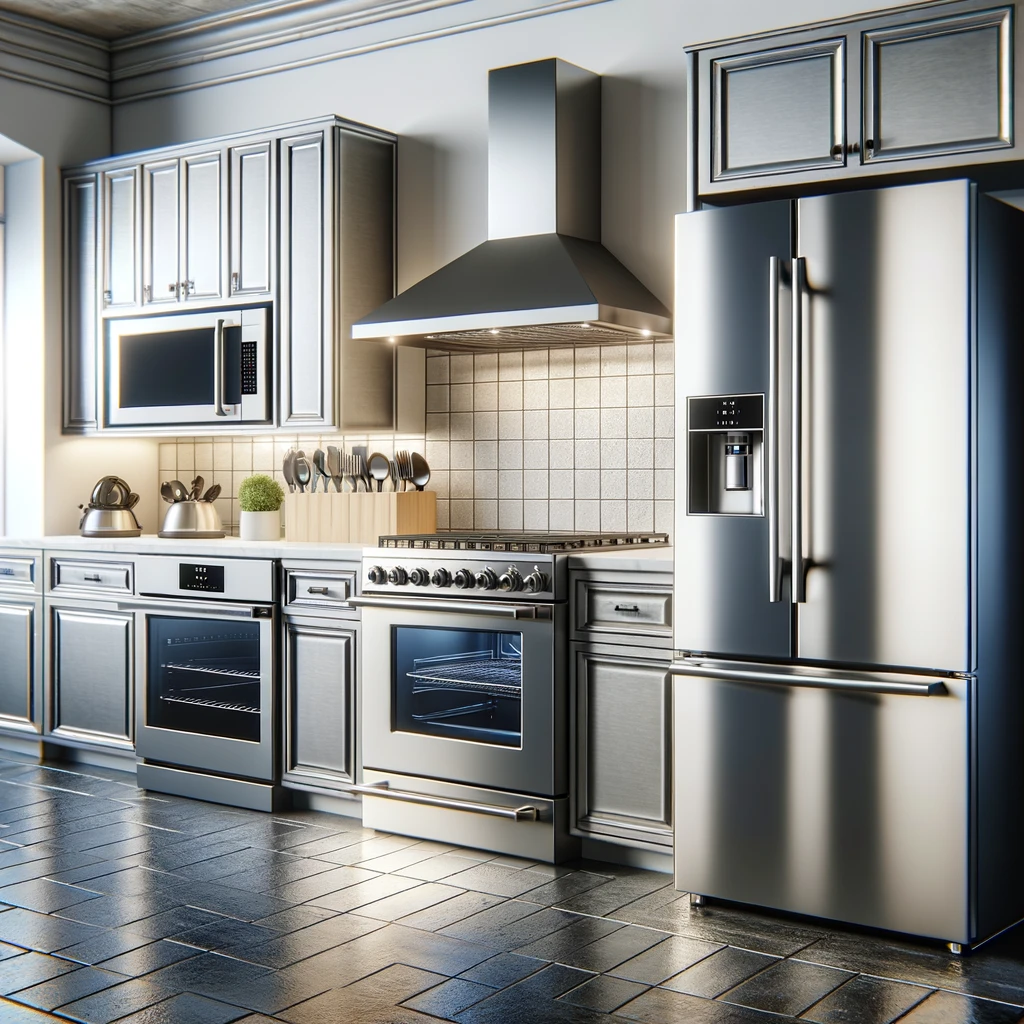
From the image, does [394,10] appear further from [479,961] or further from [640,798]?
[479,961]

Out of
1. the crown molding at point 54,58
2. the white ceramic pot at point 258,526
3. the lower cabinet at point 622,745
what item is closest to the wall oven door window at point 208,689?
the white ceramic pot at point 258,526

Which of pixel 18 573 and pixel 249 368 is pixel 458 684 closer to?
pixel 249 368

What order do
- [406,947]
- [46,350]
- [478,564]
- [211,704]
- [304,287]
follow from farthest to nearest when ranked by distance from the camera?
[46,350], [304,287], [211,704], [478,564], [406,947]

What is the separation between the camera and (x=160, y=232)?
5016 millimetres

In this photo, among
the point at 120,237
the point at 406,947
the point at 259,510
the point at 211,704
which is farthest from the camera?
the point at 120,237

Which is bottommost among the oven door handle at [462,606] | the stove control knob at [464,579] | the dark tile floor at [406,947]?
the dark tile floor at [406,947]

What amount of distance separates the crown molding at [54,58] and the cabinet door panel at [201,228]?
99 cm

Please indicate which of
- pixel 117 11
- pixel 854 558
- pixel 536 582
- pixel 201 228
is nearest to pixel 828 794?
pixel 854 558

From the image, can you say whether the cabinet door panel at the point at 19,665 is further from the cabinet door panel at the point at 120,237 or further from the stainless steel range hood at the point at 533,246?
the stainless steel range hood at the point at 533,246

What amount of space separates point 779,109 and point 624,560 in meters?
1.32

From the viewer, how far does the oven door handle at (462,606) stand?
365cm

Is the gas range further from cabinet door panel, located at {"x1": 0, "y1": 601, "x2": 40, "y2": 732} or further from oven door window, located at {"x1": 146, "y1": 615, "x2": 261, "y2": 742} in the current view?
cabinet door panel, located at {"x1": 0, "y1": 601, "x2": 40, "y2": 732}

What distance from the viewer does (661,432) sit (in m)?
4.28

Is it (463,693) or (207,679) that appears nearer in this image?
(463,693)
